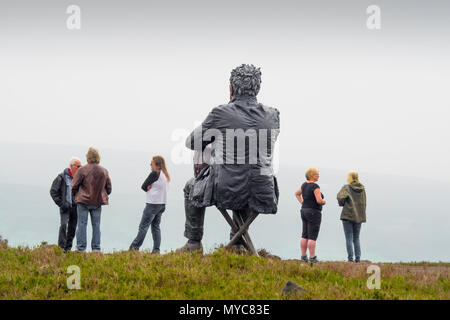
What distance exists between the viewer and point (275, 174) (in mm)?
8375

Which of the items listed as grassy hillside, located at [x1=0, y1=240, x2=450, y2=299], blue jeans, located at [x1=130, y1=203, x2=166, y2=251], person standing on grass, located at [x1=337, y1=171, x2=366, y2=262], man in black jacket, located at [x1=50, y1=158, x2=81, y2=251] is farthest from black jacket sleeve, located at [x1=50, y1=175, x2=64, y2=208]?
person standing on grass, located at [x1=337, y1=171, x2=366, y2=262]

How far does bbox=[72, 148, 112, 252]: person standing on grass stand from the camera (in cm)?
1043

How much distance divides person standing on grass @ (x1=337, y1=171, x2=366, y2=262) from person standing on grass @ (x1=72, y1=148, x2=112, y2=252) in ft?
19.7

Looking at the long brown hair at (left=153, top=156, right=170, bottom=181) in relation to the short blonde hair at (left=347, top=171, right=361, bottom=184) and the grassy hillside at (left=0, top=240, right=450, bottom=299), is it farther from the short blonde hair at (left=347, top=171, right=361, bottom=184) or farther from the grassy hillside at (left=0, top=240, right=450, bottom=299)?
the short blonde hair at (left=347, top=171, right=361, bottom=184)

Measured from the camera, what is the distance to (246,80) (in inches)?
326

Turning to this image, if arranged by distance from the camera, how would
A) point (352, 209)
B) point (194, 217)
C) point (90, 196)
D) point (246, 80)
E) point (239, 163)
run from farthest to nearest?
1. point (352, 209)
2. point (90, 196)
3. point (194, 217)
4. point (246, 80)
5. point (239, 163)

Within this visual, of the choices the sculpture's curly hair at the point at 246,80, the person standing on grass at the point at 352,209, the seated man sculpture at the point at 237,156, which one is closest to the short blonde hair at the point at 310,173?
the person standing on grass at the point at 352,209

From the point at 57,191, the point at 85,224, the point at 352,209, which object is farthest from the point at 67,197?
the point at 352,209

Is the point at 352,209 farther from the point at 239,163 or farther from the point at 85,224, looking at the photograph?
the point at 85,224

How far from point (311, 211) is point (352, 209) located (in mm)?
1805

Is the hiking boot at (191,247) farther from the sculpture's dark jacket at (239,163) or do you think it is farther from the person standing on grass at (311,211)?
the person standing on grass at (311,211)

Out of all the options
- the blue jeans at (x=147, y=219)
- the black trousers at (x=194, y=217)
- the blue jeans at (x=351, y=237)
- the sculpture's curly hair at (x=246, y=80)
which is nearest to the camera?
the sculpture's curly hair at (x=246, y=80)

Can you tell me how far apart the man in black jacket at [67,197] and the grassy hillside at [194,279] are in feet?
7.97

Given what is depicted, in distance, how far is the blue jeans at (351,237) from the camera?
1217cm
